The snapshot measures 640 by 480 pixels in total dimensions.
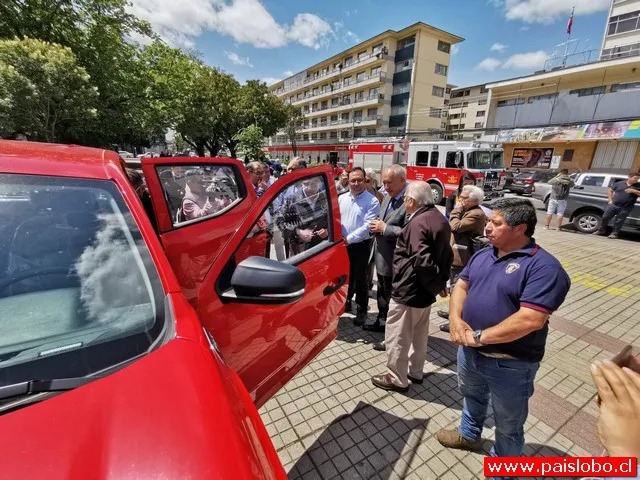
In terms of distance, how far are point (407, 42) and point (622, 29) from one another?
2029 centimetres

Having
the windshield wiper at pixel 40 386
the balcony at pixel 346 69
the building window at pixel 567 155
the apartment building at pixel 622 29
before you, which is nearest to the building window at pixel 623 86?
the building window at pixel 567 155

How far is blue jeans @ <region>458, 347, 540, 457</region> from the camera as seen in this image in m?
1.73

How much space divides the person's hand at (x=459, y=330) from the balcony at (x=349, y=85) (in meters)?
42.9

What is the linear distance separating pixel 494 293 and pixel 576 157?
94.6 ft

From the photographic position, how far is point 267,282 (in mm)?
1358

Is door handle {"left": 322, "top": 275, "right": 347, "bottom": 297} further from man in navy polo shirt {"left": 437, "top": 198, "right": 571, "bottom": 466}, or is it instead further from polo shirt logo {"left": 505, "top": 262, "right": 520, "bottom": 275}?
polo shirt logo {"left": 505, "top": 262, "right": 520, "bottom": 275}

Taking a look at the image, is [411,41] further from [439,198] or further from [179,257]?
[179,257]

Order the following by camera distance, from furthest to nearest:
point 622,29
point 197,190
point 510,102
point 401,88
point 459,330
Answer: point 401,88 < point 510,102 < point 622,29 < point 197,190 < point 459,330

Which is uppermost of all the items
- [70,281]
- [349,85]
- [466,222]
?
[349,85]

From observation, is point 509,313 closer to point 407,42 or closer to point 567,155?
point 567,155

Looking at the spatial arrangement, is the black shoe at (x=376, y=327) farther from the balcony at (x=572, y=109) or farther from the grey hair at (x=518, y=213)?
the balcony at (x=572, y=109)

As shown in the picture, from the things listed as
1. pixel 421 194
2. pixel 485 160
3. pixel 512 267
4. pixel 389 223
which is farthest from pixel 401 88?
pixel 512 267

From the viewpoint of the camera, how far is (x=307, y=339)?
6.91ft

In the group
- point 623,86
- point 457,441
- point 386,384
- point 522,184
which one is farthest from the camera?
point 623,86
